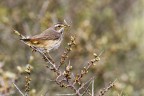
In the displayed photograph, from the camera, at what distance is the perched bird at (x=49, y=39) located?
5.68 metres

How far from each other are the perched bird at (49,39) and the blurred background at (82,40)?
4.30ft

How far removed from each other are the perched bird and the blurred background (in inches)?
51.6

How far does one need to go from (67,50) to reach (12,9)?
6089 millimetres

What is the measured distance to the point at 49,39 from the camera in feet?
19.4

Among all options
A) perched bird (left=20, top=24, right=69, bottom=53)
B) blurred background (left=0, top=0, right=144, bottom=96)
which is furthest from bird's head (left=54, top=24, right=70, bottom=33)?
blurred background (left=0, top=0, right=144, bottom=96)

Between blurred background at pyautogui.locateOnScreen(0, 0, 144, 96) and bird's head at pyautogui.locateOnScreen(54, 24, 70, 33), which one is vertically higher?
blurred background at pyautogui.locateOnScreen(0, 0, 144, 96)

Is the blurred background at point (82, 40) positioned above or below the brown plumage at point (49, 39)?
above

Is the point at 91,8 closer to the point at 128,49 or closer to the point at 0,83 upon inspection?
the point at 128,49

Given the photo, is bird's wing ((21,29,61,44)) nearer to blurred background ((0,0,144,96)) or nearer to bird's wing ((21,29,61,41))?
bird's wing ((21,29,61,41))

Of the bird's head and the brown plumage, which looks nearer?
the brown plumage

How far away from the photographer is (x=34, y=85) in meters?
8.45

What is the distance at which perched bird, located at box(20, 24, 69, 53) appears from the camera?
18.6 ft

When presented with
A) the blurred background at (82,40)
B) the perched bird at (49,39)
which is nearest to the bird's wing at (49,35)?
the perched bird at (49,39)

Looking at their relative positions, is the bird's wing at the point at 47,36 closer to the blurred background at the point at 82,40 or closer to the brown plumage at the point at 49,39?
the brown plumage at the point at 49,39
